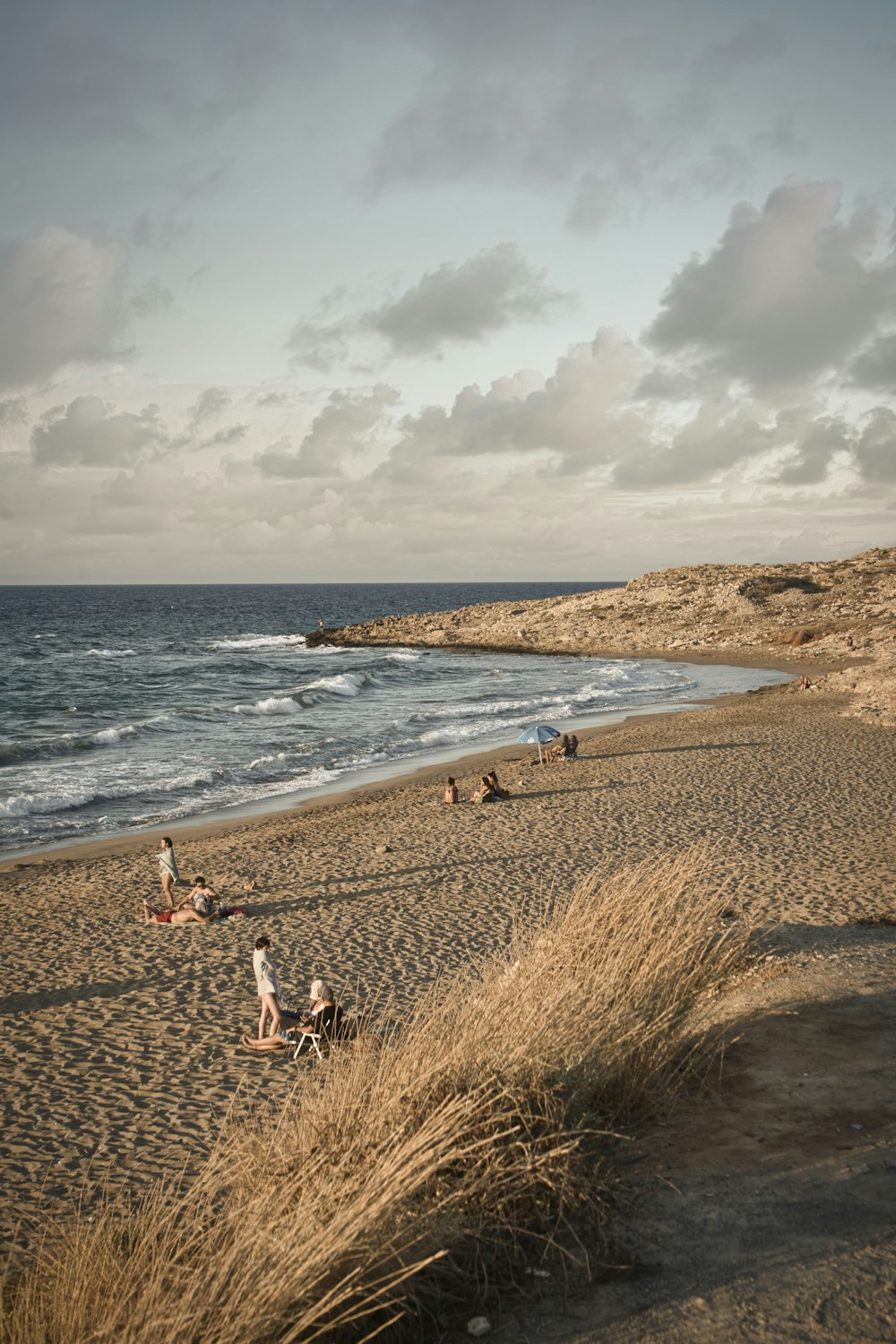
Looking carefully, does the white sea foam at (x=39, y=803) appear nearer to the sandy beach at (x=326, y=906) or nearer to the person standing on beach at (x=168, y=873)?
the sandy beach at (x=326, y=906)

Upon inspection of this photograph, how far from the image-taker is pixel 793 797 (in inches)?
811

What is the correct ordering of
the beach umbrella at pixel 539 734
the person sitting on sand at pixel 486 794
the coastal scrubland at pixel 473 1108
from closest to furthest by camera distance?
the coastal scrubland at pixel 473 1108
the person sitting on sand at pixel 486 794
the beach umbrella at pixel 539 734

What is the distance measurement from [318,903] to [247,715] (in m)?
25.4

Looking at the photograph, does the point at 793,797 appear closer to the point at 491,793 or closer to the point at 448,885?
the point at 491,793

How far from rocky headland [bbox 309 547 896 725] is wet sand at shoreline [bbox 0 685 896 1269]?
26.0m

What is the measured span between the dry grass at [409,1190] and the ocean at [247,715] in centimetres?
1701

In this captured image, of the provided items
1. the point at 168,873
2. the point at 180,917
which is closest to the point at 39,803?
the point at 168,873

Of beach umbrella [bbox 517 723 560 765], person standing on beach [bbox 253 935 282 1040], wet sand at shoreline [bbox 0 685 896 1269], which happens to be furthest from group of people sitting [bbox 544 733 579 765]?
person standing on beach [bbox 253 935 282 1040]

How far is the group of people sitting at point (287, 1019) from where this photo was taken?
9.51 meters

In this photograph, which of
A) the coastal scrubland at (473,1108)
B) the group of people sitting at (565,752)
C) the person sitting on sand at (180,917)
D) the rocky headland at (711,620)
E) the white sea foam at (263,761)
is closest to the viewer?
the coastal scrubland at (473,1108)

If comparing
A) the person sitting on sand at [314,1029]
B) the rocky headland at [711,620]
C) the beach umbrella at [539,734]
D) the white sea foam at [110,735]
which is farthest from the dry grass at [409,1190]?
the rocky headland at [711,620]

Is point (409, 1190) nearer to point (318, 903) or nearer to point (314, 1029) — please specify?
point (314, 1029)

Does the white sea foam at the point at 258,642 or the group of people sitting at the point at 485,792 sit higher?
the white sea foam at the point at 258,642

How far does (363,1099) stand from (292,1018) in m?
5.04
